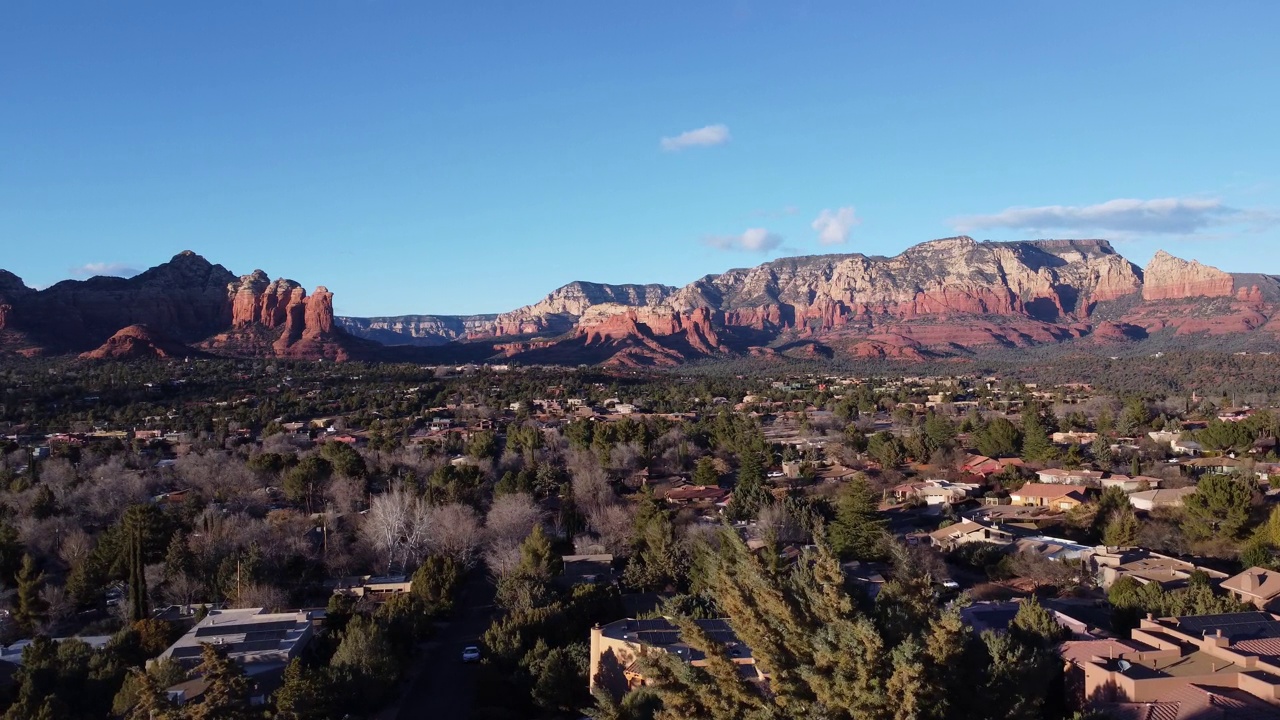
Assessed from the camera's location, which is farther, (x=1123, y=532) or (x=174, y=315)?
(x=174, y=315)

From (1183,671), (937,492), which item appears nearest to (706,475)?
(937,492)

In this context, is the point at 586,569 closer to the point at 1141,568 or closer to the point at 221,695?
the point at 1141,568

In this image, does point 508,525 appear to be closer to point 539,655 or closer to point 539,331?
point 539,655

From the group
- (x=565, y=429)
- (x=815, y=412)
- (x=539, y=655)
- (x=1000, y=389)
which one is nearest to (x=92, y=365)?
(x=565, y=429)

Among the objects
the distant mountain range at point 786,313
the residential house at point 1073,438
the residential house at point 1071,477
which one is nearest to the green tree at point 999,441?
the residential house at point 1073,438

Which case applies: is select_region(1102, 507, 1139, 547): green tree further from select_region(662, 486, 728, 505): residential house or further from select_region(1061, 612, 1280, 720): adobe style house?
select_region(662, 486, 728, 505): residential house

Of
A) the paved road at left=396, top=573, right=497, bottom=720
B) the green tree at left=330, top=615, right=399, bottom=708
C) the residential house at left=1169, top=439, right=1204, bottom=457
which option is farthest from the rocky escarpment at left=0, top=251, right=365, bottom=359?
the residential house at left=1169, top=439, right=1204, bottom=457
